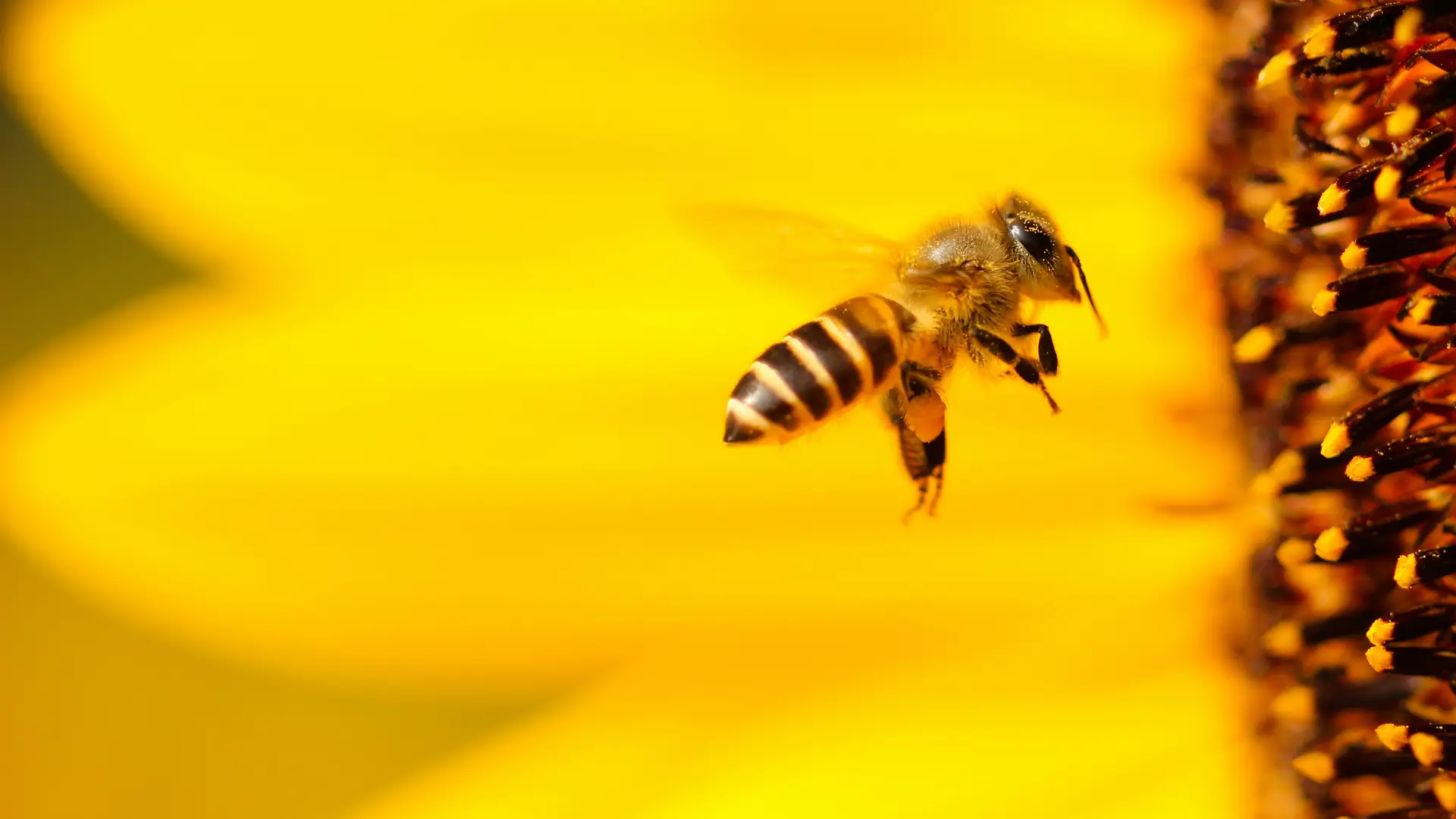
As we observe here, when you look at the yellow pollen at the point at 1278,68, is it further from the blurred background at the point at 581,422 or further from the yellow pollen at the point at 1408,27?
the blurred background at the point at 581,422

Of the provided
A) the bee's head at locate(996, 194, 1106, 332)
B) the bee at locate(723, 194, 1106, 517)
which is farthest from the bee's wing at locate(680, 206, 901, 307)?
the bee's head at locate(996, 194, 1106, 332)

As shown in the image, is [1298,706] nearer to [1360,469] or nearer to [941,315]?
[1360,469]

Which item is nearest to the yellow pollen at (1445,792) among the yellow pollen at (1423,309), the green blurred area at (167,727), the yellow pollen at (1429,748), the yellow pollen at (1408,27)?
the yellow pollen at (1429,748)

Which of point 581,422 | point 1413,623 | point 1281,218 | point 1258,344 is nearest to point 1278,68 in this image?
point 1281,218

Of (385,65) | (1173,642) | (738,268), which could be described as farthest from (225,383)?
(1173,642)

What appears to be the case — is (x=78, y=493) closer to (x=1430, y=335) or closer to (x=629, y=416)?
(x=629, y=416)
